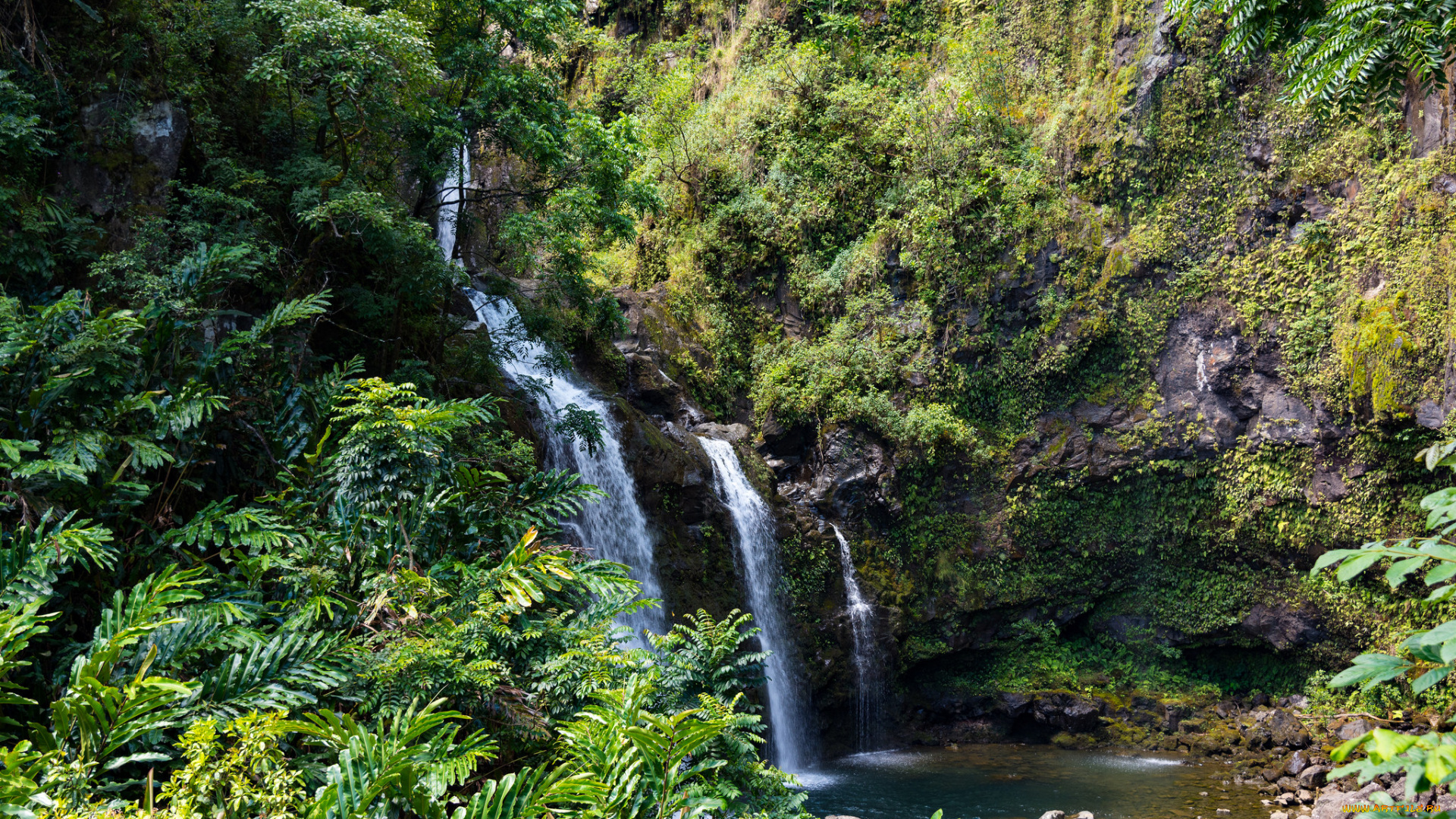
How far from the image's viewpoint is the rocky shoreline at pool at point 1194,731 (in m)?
8.66

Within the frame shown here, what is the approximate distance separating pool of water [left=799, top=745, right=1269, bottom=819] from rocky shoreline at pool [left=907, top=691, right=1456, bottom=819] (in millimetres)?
266

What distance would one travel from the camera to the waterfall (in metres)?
11.2

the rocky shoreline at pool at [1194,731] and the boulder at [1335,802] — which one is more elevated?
the rocky shoreline at pool at [1194,731]

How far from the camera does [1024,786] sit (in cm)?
929

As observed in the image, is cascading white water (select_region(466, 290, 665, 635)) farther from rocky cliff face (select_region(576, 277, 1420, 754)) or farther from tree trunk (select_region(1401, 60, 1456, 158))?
tree trunk (select_region(1401, 60, 1456, 158))

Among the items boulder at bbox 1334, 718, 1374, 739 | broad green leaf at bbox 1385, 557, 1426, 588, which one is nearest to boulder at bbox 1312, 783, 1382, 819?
boulder at bbox 1334, 718, 1374, 739

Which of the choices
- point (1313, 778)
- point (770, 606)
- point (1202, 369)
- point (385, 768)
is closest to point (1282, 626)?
point (1313, 778)

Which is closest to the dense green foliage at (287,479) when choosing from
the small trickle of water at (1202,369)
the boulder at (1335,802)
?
the boulder at (1335,802)

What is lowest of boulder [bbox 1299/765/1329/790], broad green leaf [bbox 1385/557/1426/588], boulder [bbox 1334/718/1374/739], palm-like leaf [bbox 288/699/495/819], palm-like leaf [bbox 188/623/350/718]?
boulder [bbox 1299/765/1329/790]

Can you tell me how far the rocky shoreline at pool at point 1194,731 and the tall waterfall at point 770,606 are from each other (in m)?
2.26

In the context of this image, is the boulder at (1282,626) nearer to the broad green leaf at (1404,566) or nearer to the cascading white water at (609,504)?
the cascading white water at (609,504)

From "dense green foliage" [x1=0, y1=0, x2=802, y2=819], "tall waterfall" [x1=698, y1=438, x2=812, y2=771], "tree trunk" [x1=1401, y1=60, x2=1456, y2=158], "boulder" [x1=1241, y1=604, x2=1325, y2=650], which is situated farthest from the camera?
"boulder" [x1=1241, y1=604, x2=1325, y2=650]

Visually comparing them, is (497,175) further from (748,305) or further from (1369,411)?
(1369,411)

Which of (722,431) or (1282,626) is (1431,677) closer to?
(722,431)
